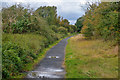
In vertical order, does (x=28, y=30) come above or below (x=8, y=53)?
above

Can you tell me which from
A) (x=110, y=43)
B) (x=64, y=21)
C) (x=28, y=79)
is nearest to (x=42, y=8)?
(x=64, y=21)

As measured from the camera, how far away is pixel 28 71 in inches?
350

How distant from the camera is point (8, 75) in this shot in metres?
7.05

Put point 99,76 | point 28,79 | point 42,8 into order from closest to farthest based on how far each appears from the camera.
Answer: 1. point 99,76
2. point 28,79
3. point 42,8

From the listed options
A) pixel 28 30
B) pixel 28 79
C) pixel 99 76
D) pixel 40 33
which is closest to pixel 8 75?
pixel 28 79

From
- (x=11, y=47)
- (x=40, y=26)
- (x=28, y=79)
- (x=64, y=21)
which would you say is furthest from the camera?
(x=64, y=21)

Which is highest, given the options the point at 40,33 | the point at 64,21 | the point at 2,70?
the point at 64,21

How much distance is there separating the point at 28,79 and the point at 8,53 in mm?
1719

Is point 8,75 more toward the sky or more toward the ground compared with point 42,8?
more toward the ground

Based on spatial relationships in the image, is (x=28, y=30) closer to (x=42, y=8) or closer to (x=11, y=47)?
(x=11, y=47)

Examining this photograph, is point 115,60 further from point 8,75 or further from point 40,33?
point 40,33

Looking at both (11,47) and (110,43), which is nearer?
(11,47)

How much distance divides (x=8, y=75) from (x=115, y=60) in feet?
16.7

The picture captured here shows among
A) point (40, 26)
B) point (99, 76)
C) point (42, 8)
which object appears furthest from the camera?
point (42, 8)
